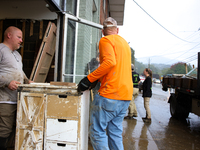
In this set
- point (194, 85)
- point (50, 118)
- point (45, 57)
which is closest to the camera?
point (50, 118)

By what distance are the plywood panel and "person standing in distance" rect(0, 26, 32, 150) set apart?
2582 millimetres

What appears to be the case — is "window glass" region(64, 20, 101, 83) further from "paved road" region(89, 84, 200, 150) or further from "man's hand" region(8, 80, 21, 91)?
"paved road" region(89, 84, 200, 150)

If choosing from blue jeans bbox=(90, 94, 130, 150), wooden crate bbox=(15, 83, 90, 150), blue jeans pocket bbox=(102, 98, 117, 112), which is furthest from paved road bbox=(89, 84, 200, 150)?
blue jeans pocket bbox=(102, 98, 117, 112)

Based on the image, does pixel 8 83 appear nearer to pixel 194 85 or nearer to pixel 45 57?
pixel 45 57

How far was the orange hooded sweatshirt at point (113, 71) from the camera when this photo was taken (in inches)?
79.4

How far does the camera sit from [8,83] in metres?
2.38

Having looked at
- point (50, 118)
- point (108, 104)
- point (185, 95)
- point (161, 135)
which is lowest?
point (161, 135)

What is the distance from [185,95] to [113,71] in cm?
462

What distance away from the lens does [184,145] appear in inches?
152

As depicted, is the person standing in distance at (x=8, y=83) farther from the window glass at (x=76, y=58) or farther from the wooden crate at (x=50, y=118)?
the window glass at (x=76, y=58)

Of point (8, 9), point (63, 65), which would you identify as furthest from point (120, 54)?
point (8, 9)

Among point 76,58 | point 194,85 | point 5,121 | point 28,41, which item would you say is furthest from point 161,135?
point 28,41

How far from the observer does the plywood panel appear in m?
5.13

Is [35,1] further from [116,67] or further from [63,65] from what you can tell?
[116,67]
